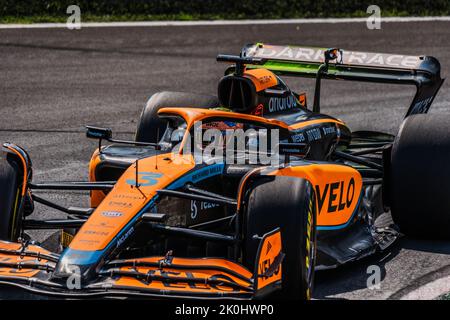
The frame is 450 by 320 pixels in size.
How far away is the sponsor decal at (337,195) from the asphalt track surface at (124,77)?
0.58 metres

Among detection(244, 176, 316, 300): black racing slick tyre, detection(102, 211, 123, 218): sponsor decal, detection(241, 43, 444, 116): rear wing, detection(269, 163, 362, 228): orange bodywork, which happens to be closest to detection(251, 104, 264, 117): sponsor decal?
detection(241, 43, 444, 116): rear wing

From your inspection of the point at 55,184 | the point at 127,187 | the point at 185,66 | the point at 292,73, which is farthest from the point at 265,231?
the point at 185,66

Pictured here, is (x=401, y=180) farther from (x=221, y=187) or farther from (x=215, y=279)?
(x=215, y=279)

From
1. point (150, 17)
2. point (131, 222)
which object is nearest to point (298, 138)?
point (131, 222)

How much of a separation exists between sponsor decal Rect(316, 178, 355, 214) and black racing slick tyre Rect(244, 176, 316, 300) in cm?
94

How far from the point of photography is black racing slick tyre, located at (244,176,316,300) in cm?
643

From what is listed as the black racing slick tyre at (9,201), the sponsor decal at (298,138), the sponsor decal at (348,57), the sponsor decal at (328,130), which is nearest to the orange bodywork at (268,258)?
A: the black racing slick tyre at (9,201)

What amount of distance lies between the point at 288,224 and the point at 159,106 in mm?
3180

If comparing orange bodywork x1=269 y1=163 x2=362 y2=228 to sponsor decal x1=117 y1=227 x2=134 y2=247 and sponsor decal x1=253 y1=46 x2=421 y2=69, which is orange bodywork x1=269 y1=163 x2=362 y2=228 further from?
sponsor decal x1=253 y1=46 x2=421 y2=69

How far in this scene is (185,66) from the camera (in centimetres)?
1514

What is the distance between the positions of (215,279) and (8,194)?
1707 mm

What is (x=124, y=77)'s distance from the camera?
14680mm

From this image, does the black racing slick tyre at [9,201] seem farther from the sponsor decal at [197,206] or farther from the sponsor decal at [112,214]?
the sponsor decal at [197,206]

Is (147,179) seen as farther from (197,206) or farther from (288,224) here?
(288,224)
